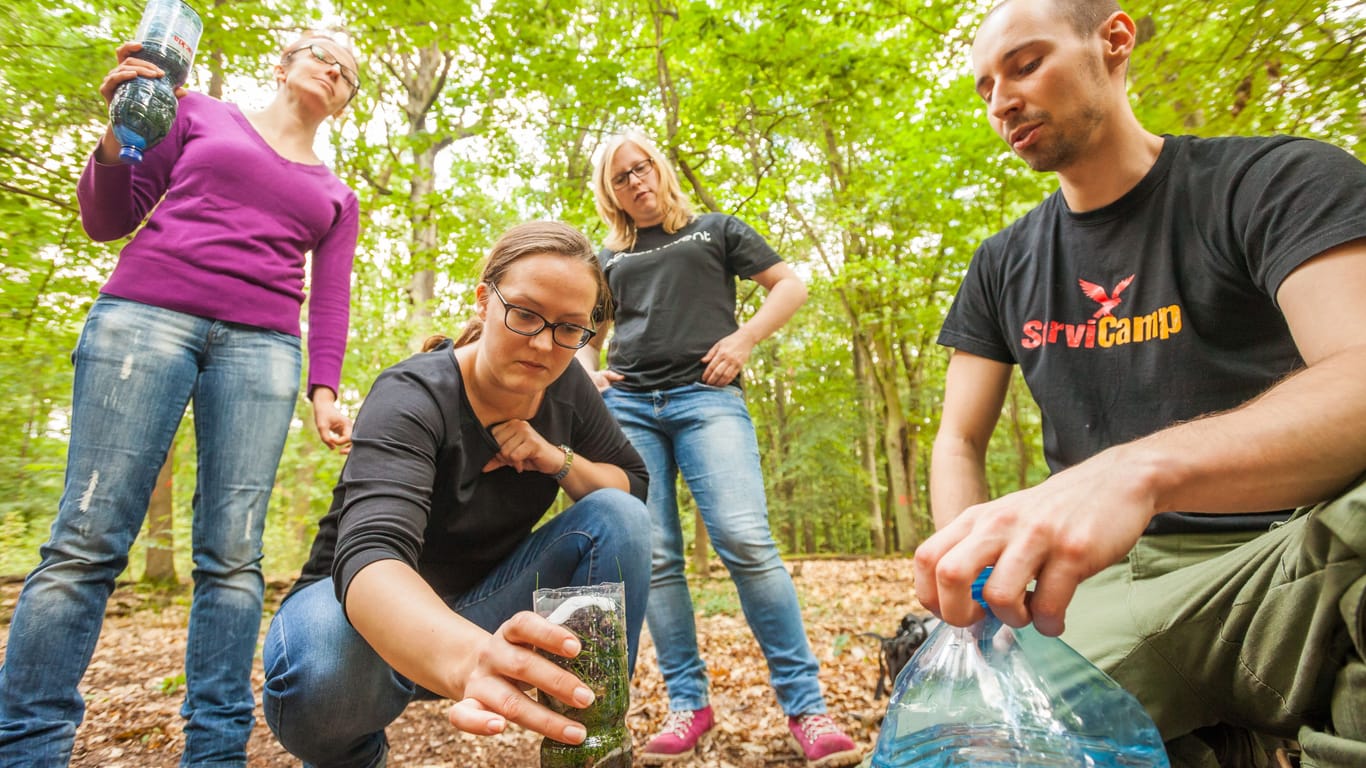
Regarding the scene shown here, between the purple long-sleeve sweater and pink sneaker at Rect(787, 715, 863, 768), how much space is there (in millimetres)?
2096

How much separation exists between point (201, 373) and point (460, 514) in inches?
39.6

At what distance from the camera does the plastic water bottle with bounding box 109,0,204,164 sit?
6.53ft

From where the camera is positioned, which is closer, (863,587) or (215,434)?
(215,434)

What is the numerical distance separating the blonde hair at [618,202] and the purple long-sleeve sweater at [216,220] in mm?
1172

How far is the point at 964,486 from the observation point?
5.50 feet

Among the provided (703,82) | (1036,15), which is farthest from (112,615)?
(1036,15)

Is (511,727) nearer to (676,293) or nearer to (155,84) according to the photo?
(676,293)

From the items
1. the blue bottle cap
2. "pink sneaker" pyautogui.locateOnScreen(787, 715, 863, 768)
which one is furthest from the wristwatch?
the blue bottle cap

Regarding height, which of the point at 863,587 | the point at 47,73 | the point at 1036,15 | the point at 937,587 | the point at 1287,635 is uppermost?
the point at 47,73

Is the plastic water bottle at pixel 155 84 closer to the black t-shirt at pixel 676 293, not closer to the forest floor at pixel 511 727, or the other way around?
the black t-shirt at pixel 676 293

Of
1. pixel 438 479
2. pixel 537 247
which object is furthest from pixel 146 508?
pixel 537 247

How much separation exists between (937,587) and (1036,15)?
57.3 inches

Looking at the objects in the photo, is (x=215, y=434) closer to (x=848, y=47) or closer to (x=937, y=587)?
(x=937, y=587)

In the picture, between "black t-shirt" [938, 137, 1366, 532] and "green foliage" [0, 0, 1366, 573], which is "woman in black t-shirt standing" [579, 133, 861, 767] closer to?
"black t-shirt" [938, 137, 1366, 532]
